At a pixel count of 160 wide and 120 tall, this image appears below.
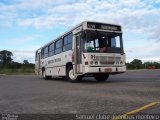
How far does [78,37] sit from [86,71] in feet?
7.35

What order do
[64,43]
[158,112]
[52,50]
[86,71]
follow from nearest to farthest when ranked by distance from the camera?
[158,112] → [86,71] → [64,43] → [52,50]

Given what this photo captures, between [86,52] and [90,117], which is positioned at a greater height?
[86,52]

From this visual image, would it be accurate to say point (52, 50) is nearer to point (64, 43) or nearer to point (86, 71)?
point (64, 43)

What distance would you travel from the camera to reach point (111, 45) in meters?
17.2

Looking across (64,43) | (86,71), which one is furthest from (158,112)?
(64,43)

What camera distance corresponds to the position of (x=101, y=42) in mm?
17047

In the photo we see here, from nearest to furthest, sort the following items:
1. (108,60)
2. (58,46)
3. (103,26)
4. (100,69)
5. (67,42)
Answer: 1. (100,69)
2. (108,60)
3. (103,26)
4. (67,42)
5. (58,46)

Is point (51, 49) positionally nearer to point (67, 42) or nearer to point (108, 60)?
point (67, 42)

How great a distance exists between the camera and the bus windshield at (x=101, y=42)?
16578 mm

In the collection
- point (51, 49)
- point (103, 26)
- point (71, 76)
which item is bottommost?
point (71, 76)

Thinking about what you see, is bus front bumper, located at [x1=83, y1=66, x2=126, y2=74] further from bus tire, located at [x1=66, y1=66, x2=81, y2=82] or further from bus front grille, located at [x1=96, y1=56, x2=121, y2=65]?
bus tire, located at [x1=66, y1=66, x2=81, y2=82]

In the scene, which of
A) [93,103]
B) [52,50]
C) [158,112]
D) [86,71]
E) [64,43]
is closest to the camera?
[158,112]

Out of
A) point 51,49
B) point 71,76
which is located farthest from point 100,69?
point 51,49

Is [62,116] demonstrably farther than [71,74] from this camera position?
No
